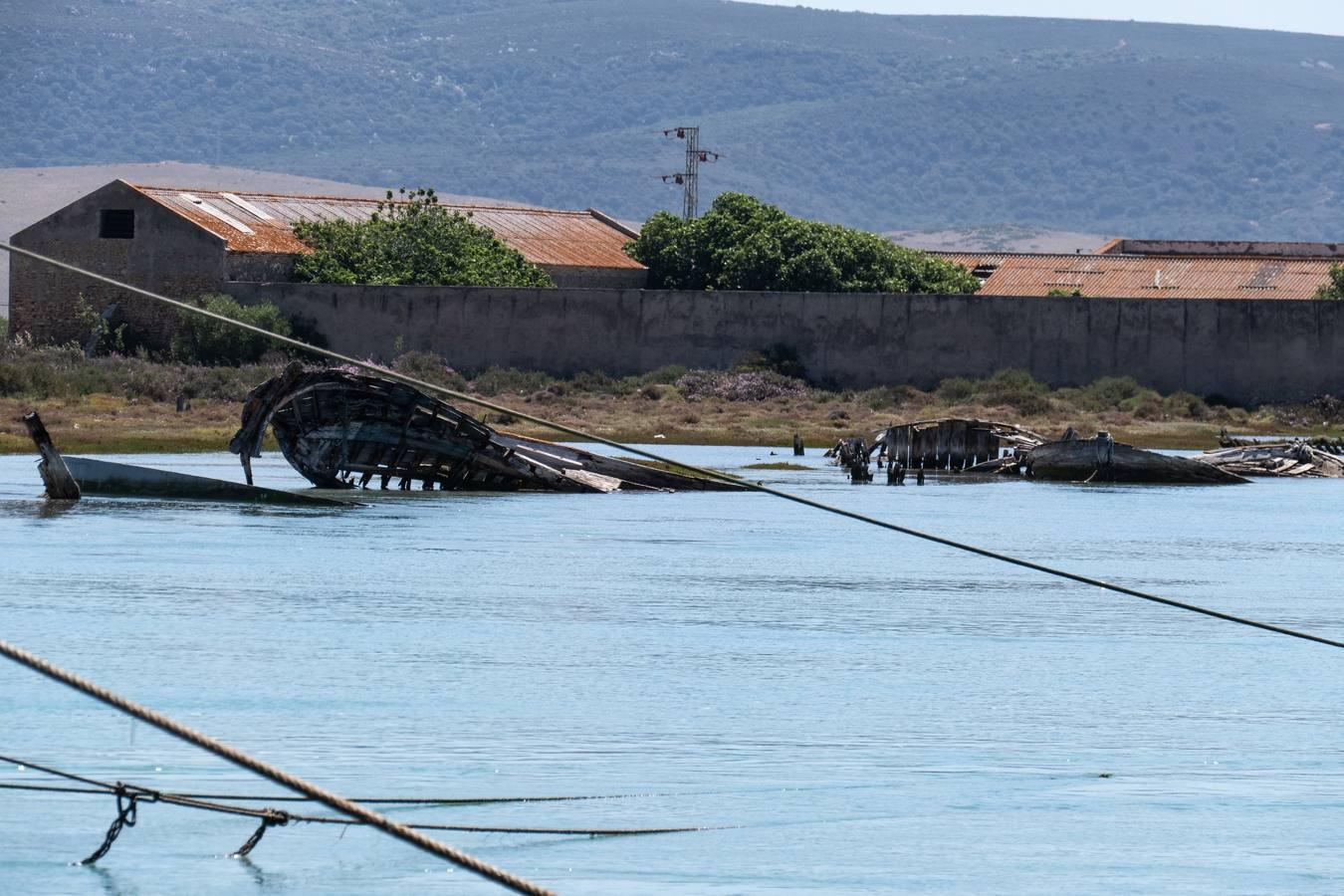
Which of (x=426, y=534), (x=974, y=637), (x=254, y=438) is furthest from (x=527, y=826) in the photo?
(x=254, y=438)

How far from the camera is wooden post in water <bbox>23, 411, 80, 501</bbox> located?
3372cm

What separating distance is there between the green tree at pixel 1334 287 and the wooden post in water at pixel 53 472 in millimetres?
47018

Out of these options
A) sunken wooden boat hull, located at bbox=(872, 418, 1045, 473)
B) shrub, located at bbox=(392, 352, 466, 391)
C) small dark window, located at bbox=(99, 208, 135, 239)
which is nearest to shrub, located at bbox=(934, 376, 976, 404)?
sunken wooden boat hull, located at bbox=(872, 418, 1045, 473)

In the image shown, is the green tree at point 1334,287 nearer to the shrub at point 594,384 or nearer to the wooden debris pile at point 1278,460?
the wooden debris pile at point 1278,460

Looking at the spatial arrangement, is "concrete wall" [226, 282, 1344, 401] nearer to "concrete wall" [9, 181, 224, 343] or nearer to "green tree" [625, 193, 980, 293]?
"concrete wall" [9, 181, 224, 343]

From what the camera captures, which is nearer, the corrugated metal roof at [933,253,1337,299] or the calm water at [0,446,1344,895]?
the calm water at [0,446,1344,895]

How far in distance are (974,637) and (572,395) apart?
3563cm

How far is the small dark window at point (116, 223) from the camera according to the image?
64625 millimetres

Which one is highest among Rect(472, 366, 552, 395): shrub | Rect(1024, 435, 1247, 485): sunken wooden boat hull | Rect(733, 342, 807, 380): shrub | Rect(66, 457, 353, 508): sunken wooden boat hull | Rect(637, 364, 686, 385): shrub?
Rect(733, 342, 807, 380): shrub

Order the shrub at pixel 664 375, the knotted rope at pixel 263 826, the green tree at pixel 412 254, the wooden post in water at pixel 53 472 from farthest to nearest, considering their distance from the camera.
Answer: the green tree at pixel 412 254 → the shrub at pixel 664 375 → the wooden post in water at pixel 53 472 → the knotted rope at pixel 263 826

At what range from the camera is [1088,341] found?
58406 millimetres

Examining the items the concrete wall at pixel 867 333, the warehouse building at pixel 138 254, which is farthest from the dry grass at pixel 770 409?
A: the warehouse building at pixel 138 254

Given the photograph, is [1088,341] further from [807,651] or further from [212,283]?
[807,651]

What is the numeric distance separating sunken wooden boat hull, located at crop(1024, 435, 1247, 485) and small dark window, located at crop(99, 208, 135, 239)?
30960 mm
